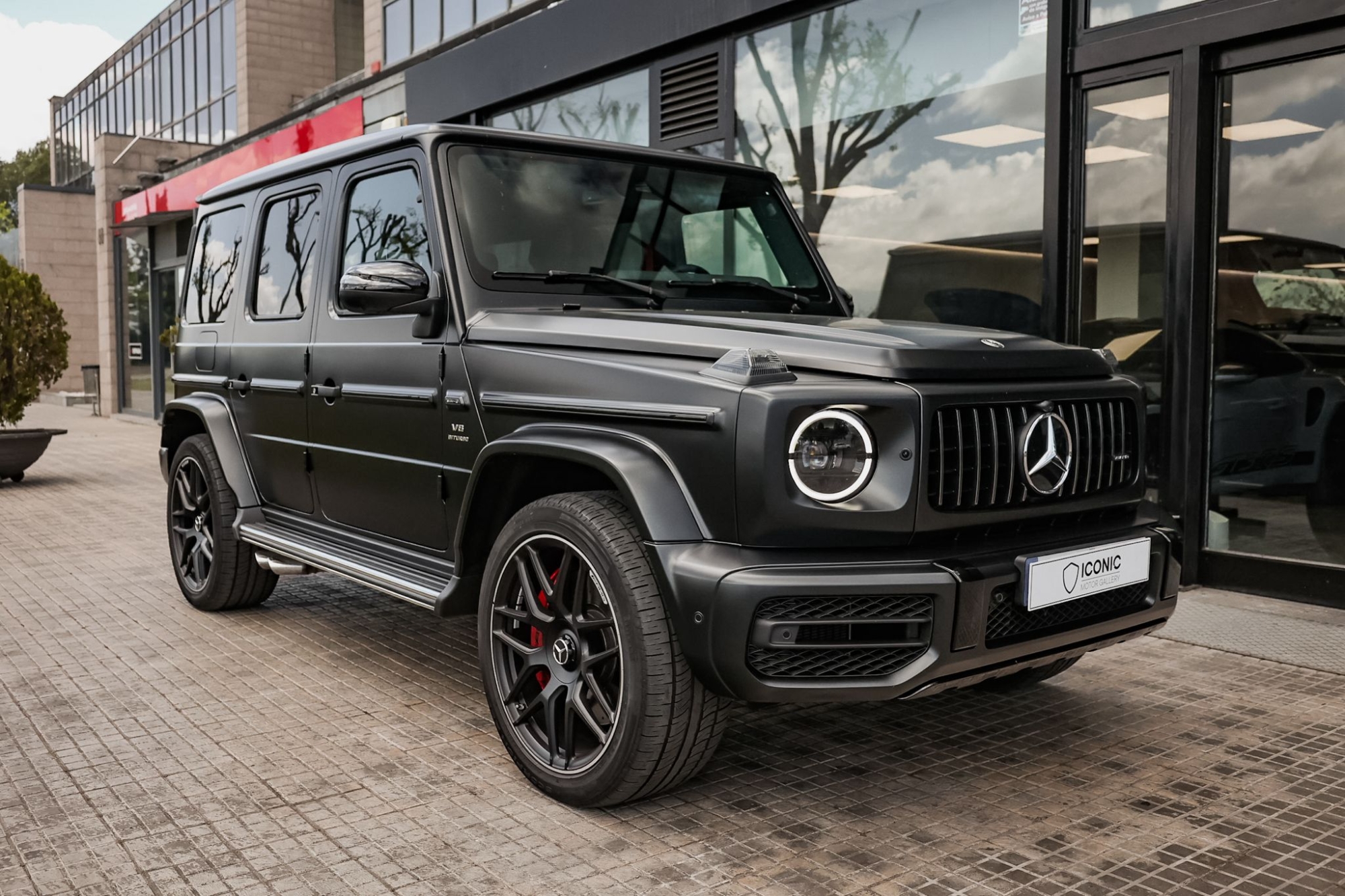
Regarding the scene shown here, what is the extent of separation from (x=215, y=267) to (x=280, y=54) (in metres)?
20.0

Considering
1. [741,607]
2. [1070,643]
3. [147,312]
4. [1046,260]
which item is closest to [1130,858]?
[1070,643]

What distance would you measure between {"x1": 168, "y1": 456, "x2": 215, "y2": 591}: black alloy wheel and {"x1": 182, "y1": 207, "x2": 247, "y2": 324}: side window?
75 centimetres

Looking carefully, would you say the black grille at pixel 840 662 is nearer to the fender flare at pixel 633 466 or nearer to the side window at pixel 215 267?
the fender flare at pixel 633 466

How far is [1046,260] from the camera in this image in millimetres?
6551

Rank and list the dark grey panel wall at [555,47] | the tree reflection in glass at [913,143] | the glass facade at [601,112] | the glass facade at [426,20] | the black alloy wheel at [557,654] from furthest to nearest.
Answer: the glass facade at [426,20]
the glass facade at [601,112]
the dark grey panel wall at [555,47]
the tree reflection in glass at [913,143]
the black alloy wheel at [557,654]

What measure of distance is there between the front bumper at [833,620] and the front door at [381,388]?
1334mm

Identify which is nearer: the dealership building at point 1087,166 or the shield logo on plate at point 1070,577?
the shield logo on plate at point 1070,577

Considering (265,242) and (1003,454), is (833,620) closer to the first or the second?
(1003,454)

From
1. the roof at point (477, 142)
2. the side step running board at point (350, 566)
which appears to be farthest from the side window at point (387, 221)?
the side step running board at point (350, 566)

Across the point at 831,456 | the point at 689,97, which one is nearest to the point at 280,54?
the point at 689,97

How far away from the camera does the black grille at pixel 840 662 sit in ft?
9.20

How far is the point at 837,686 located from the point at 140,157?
73.7 ft

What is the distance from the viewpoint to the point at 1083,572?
10.2 ft

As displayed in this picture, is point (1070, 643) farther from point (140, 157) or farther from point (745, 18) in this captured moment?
point (140, 157)
